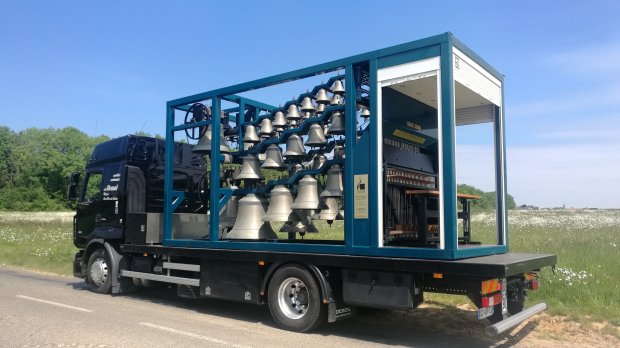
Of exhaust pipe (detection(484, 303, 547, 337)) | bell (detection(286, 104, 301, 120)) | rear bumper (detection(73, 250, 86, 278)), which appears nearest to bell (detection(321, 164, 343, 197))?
bell (detection(286, 104, 301, 120))

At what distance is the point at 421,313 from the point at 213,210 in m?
3.85

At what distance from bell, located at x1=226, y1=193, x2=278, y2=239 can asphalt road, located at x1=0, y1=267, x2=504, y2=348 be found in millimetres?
1319

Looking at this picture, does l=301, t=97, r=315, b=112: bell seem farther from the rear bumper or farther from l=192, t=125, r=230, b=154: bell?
the rear bumper

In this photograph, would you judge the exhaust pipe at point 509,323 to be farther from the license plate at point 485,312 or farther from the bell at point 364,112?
the bell at point 364,112

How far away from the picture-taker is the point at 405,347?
6336mm

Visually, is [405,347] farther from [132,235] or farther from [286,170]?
[132,235]

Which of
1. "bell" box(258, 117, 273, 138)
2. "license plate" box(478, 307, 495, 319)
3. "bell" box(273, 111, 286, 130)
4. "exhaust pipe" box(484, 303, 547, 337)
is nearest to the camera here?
"exhaust pipe" box(484, 303, 547, 337)

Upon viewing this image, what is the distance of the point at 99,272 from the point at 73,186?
2.13m

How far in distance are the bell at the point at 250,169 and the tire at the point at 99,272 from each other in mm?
3730

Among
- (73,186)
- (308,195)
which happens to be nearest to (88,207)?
(73,186)

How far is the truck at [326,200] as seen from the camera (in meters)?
6.23

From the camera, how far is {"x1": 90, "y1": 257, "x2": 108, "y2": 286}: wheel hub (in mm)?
10470

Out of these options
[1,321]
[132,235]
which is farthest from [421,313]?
[1,321]

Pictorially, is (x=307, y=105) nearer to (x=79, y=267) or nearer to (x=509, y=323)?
(x=509, y=323)
